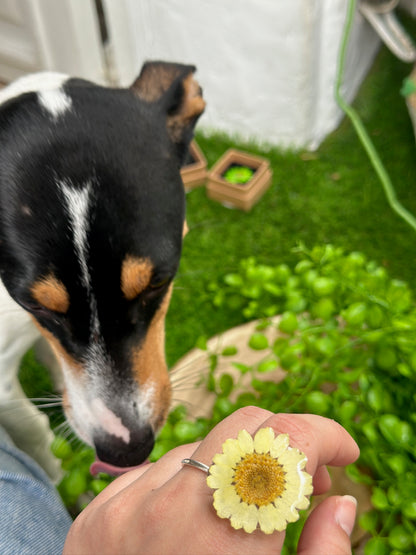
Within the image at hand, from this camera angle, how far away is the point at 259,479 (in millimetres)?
724

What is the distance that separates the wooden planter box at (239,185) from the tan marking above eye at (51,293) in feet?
5.41

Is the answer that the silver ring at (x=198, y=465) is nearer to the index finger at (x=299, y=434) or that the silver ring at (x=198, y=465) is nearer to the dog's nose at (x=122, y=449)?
the index finger at (x=299, y=434)

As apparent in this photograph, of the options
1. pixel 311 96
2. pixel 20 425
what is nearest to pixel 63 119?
pixel 20 425

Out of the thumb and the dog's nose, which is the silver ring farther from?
the dog's nose

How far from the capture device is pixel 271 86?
9.82 ft

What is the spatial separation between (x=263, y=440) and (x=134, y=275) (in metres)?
0.66

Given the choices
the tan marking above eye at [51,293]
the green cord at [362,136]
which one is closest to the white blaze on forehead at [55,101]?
the tan marking above eye at [51,293]

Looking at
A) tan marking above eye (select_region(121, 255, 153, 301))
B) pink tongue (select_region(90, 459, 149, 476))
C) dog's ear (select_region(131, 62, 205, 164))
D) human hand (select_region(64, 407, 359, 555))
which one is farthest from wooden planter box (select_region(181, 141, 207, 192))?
human hand (select_region(64, 407, 359, 555))

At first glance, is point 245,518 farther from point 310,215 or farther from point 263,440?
point 310,215

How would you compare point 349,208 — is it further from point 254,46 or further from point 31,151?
point 31,151

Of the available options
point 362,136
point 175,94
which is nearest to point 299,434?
point 175,94

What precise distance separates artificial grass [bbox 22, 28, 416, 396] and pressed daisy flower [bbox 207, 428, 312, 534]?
1.55 metres

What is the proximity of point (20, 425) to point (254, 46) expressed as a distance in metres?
2.16

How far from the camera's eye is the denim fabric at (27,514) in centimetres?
101
